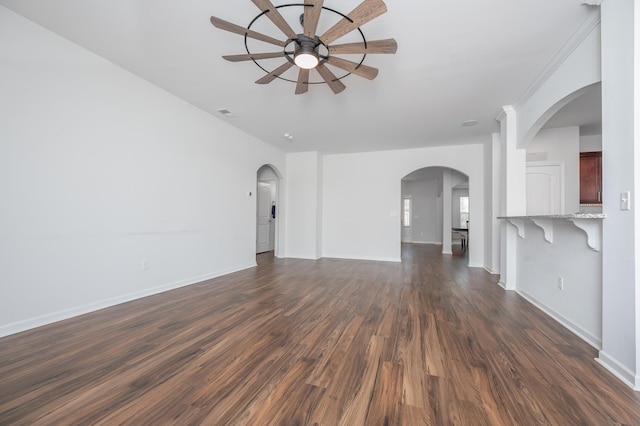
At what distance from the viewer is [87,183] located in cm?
268

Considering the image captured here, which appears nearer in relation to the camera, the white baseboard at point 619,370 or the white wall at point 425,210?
the white baseboard at point 619,370

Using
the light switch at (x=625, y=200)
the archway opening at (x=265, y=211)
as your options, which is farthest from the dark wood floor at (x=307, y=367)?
the archway opening at (x=265, y=211)

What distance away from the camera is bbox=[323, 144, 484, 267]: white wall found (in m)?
5.68

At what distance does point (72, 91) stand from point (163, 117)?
98 centimetres

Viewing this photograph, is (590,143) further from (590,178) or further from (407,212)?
(407,212)

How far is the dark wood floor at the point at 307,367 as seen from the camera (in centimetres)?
135

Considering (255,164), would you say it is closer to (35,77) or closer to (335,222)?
(335,222)

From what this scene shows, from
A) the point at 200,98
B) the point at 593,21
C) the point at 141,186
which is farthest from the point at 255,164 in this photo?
the point at 593,21

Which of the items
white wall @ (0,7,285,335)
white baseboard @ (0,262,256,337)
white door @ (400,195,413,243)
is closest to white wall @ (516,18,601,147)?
white wall @ (0,7,285,335)

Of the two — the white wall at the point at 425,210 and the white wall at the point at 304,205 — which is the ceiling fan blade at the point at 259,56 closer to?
the white wall at the point at 304,205

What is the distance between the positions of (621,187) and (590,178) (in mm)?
3954

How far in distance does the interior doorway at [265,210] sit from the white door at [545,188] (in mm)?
5593

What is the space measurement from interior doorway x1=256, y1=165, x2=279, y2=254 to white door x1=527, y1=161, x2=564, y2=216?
18.4 ft

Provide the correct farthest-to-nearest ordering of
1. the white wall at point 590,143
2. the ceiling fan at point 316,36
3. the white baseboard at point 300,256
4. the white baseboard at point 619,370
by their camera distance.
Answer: the white baseboard at point 300,256
the white wall at point 590,143
the ceiling fan at point 316,36
the white baseboard at point 619,370
